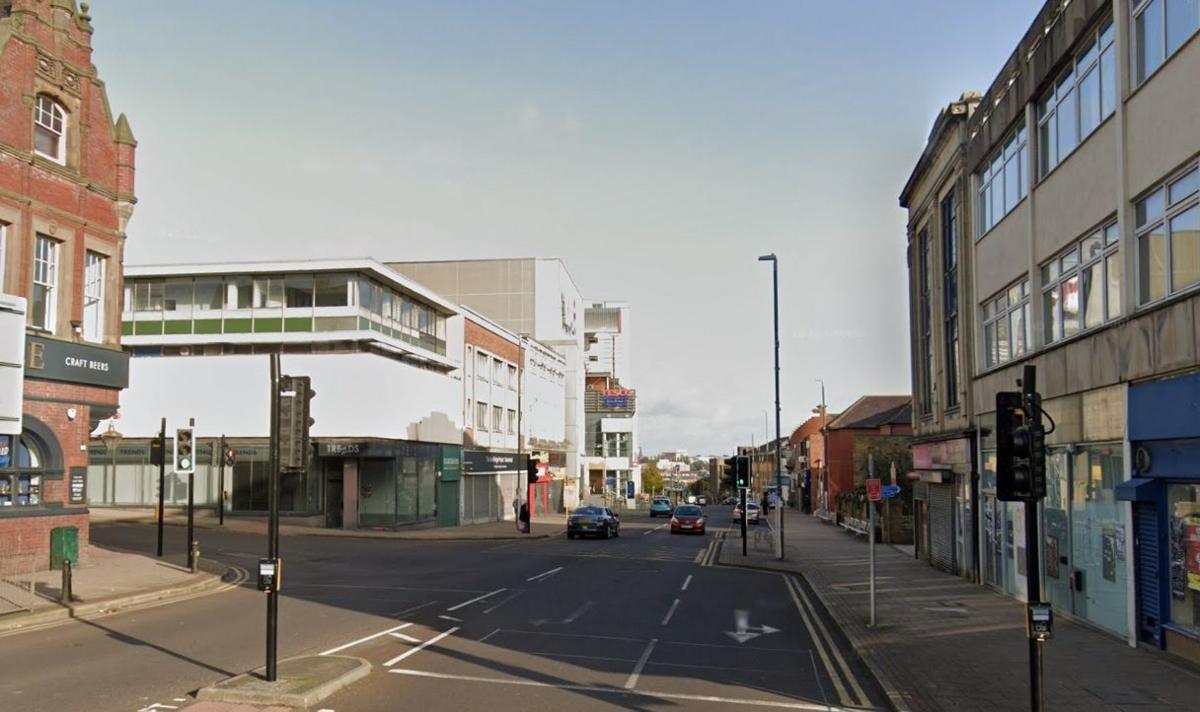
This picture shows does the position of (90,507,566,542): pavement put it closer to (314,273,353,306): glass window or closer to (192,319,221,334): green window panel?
(192,319,221,334): green window panel

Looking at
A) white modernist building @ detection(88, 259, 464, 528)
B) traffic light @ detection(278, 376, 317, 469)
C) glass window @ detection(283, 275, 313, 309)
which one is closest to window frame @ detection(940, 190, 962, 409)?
traffic light @ detection(278, 376, 317, 469)

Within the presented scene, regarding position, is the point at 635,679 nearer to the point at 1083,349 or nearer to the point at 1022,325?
the point at 1083,349

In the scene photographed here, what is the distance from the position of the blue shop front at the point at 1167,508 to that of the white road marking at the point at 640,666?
7334 millimetres

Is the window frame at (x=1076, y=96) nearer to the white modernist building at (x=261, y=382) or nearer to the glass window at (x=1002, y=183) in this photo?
the glass window at (x=1002, y=183)

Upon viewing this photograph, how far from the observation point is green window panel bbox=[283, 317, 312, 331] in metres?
45.5

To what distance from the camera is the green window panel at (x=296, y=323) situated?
1791 inches

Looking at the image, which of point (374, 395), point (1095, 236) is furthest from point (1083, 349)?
point (374, 395)

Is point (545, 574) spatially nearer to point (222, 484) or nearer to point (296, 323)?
point (222, 484)

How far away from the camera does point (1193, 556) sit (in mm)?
13430

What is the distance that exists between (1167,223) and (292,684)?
524 inches

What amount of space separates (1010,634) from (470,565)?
1696 centimetres

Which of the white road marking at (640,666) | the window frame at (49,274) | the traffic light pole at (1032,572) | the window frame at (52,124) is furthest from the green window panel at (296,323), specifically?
the traffic light pole at (1032,572)

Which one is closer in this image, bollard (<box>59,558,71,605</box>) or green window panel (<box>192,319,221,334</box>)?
bollard (<box>59,558,71,605</box>)

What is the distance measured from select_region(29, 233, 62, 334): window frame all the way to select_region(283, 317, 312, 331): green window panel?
20656 mm
